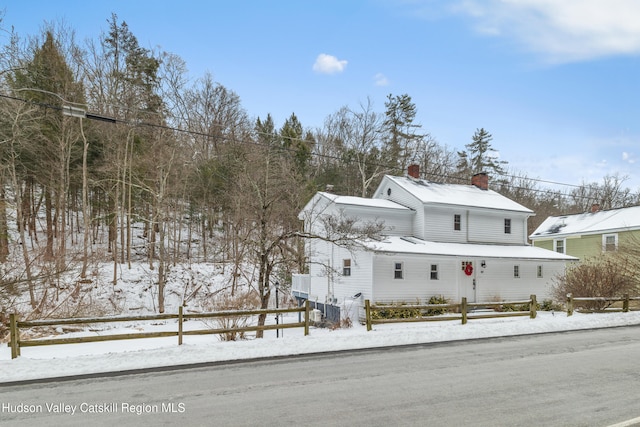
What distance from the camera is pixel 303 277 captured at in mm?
26047

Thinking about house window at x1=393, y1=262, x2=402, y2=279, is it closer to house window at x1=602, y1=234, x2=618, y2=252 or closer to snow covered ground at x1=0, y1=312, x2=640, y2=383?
snow covered ground at x1=0, y1=312, x2=640, y2=383

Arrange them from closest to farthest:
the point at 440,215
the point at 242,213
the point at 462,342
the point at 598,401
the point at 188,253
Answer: the point at 598,401
the point at 462,342
the point at 440,215
the point at 242,213
the point at 188,253

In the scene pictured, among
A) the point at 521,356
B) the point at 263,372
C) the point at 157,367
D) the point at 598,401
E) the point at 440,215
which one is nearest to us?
the point at 598,401

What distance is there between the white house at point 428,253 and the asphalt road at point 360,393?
9.99 m

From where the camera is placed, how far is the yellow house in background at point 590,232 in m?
30.9

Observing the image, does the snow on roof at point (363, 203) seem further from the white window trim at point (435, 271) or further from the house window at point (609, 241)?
the house window at point (609, 241)

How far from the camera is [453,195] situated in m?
26.8

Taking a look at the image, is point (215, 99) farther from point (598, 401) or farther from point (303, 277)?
point (598, 401)

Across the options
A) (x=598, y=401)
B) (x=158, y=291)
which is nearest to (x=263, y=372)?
(x=598, y=401)

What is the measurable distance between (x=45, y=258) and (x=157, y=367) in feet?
40.4

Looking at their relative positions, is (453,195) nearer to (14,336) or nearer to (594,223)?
(594,223)

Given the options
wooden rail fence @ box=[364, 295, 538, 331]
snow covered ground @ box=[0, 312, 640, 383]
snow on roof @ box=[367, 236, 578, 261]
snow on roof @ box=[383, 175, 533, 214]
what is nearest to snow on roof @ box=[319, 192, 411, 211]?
snow on roof @ box=[383, 175, 533, 214]

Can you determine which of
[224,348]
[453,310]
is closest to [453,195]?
[453,310]

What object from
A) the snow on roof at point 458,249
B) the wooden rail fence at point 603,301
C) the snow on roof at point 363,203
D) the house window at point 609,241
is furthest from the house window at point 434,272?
the house window at point 609,241
